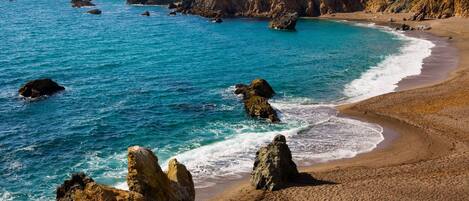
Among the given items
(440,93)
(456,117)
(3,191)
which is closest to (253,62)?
(440,93)

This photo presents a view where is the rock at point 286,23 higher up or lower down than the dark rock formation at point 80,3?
lower down

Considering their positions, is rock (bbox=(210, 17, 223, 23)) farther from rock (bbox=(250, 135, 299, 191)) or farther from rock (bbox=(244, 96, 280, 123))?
rock (bbox=(250, 135, 299, 191))

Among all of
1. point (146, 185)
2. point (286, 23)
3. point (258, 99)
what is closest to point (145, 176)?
point (146, 185)

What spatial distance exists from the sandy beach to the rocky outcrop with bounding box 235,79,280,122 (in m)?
8.28

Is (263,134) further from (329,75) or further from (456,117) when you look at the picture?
(329,75)

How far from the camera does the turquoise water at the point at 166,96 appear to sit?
138 feet

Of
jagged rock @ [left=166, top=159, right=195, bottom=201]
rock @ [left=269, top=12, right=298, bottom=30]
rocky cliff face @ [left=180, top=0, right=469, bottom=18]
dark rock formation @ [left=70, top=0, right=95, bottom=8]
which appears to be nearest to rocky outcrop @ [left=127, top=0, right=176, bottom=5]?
dark rock formation @ [left=70, top=0, right=95, bottom=8]

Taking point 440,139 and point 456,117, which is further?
point 456,117

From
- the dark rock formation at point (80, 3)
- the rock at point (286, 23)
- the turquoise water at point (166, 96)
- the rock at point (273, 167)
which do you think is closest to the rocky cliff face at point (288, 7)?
the rock at point (286, 23)

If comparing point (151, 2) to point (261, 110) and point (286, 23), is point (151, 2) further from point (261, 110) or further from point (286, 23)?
point (261, 110)

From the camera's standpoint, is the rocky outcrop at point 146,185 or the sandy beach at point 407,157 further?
the sandy beach at point 407,157

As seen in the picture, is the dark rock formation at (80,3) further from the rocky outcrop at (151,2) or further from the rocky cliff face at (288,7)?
the rocky cliff face at (288,7)

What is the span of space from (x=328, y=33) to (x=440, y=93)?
52937mm

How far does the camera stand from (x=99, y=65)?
7506 centimetres
